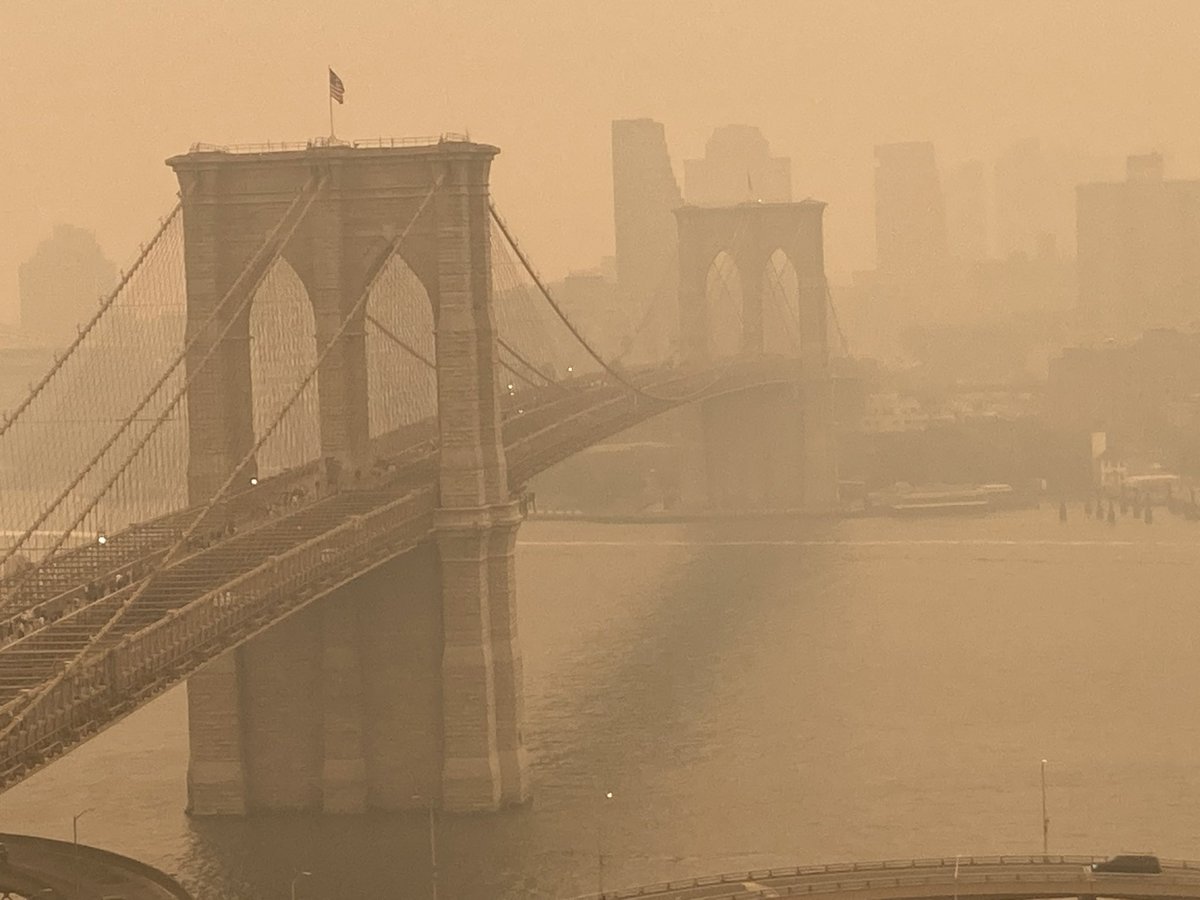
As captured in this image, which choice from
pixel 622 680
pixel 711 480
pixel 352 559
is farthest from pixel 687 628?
pixel 711 480

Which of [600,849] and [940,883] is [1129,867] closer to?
[940,883]

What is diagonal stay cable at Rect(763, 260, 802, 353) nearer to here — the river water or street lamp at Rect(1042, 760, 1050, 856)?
the river water

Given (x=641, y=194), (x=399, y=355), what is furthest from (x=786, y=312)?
(x=399, y=355)

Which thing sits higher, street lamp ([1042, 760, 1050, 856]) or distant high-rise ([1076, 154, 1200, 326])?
distant high-rise ([1076, 154, 1200, 326])

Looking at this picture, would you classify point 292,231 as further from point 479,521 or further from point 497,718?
point 497,718

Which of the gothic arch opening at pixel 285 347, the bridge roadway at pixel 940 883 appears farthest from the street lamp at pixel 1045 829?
the gothic arch opening at pixel 285 347

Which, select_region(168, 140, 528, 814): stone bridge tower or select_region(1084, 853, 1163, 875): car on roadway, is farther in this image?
select_region(168, 140, 528, 814): stone bridge tower

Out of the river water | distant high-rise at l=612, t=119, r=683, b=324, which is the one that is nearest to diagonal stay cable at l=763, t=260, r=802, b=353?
distant high-rise at l=612, t=119, r=683, b=324
